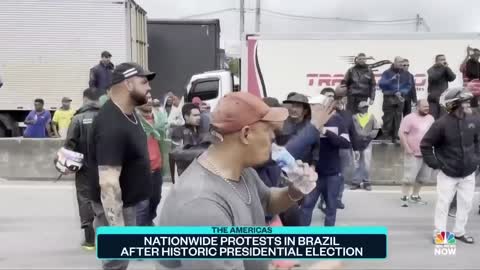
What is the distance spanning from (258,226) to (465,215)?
17.1ft

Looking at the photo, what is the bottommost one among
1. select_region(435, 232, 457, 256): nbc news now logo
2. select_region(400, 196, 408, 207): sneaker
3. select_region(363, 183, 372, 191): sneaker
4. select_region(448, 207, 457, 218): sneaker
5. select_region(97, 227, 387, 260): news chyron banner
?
select_region(363, 183, 372, 191): sneaker

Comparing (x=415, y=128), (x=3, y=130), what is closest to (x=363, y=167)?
(x=415, y=128)

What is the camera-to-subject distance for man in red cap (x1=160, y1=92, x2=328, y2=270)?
2.12 metres

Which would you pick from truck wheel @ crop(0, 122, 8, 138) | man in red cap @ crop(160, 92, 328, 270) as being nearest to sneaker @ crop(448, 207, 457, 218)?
man in red cap @ crop(160, 92, 328, 270)

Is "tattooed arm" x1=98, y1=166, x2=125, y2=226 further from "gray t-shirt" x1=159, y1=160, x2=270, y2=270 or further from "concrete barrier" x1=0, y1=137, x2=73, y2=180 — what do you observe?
"concrete barrier" x1=0, y1=137, x2=73, y2=180

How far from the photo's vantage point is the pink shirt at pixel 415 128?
8.92 m

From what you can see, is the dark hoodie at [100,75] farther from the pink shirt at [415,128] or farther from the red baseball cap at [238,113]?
the red baseball cap at [238,113]

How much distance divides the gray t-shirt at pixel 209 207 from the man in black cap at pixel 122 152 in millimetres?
1683

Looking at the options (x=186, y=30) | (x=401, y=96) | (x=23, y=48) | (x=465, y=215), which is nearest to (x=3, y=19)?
(x=23, y=48)

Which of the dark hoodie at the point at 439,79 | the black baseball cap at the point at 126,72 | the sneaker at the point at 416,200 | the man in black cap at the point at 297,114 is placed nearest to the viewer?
the black baseball cap at the point at 126,72

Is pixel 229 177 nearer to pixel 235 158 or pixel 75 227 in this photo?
pixel 235 158

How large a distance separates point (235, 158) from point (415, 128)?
713cm

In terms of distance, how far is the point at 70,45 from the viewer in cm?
1711

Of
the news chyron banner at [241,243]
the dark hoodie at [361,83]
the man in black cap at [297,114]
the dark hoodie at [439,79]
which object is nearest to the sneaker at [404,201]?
the dark hoodie at [361,83]
